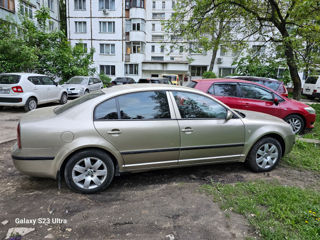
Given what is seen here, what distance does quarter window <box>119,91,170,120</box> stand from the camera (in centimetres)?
312

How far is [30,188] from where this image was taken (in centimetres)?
318

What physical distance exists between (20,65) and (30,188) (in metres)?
10.7

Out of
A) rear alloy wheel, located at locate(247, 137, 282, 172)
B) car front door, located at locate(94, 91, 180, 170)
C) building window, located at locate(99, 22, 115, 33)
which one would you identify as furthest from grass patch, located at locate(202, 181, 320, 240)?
building window, located at locate(99, 22, 115, 33)

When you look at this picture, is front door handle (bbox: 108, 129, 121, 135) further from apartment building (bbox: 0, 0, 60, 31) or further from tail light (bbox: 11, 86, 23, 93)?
apartment building (bbox: 0, 0, 60, 31)

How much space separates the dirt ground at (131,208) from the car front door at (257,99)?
2.72 meters

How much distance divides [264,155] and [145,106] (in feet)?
7.70

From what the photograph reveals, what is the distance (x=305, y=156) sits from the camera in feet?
15.2

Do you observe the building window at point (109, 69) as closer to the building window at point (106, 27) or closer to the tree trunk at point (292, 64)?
the building window at point (106, 27)

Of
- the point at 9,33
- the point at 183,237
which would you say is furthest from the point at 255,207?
the point at 9,33

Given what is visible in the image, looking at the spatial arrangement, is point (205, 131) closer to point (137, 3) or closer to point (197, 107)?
point (197, 107)

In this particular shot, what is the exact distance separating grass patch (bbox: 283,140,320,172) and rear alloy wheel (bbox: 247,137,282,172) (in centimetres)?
72

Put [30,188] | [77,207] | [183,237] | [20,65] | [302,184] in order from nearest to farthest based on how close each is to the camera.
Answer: [183,237] → [77,207] → [30,188] → [302,184] → [20,65]

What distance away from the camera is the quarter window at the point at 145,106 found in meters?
3.12

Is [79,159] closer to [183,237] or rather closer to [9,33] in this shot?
[183,237]
